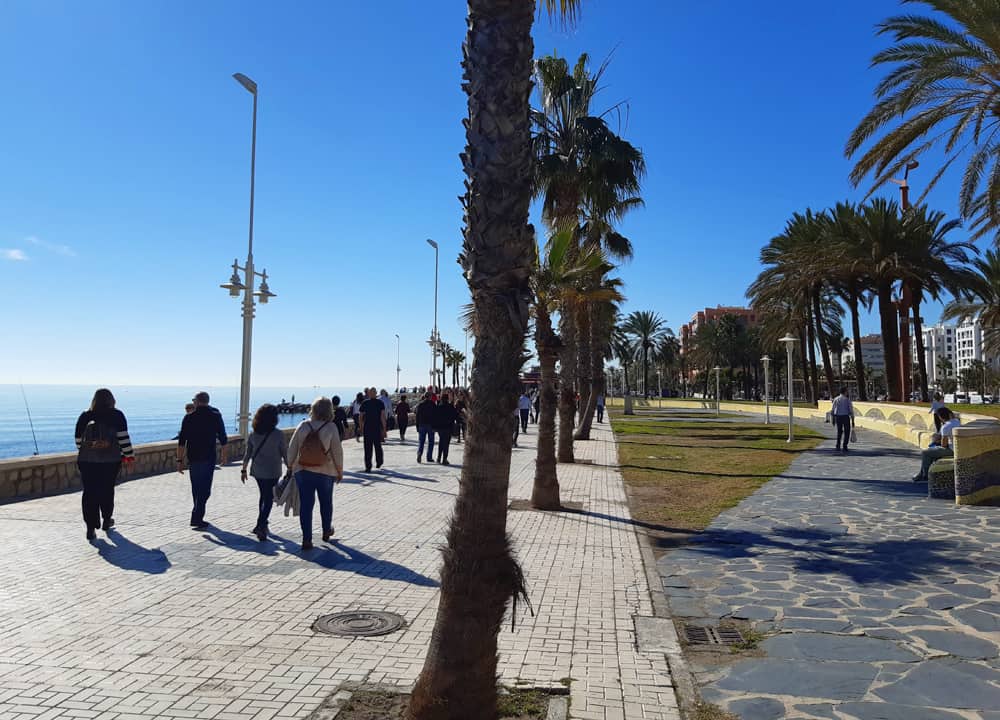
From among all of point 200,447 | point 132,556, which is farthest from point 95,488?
point 132,556

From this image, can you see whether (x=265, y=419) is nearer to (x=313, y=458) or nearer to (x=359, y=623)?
(x=313, y=458)

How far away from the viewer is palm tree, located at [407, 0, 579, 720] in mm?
3533

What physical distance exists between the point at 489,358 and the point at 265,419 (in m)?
5.66

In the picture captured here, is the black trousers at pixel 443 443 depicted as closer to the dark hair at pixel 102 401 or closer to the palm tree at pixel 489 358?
the dark hair at pixel 102 401

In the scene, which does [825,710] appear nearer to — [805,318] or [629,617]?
[629,617]

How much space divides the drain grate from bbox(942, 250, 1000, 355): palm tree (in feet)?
85.8

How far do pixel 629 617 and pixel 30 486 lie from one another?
10.0 metres

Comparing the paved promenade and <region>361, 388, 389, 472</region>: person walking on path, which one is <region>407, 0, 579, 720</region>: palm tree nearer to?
the paved promenade

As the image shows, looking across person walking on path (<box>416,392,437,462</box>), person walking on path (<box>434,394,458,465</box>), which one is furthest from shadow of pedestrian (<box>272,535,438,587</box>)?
person walking on path (<box>416,392,437,462</box>)

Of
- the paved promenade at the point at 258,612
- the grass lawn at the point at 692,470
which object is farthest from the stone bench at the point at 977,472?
the paved promenade at the point at 258,612

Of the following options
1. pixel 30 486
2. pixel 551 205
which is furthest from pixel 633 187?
pixel 30 486

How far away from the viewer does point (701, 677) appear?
15.0ft

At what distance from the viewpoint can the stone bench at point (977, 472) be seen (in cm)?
1068

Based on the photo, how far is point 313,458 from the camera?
7867 millimetres
